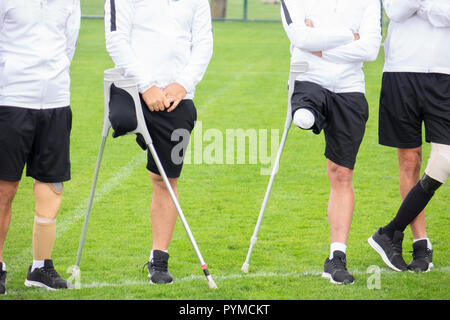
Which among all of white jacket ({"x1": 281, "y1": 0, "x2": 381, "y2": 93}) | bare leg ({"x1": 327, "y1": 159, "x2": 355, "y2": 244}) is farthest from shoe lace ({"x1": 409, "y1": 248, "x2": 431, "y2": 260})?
white jacket ({"x1": 281, "y1": 0, "x2": 381, "y2": 93})

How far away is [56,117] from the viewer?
15.1ft

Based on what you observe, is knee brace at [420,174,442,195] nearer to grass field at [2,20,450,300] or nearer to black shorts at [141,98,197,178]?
grass field at [2,20,450,300]

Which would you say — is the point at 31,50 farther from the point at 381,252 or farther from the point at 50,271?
the point at 381,252

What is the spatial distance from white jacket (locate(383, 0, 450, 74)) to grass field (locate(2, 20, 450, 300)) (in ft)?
4.61

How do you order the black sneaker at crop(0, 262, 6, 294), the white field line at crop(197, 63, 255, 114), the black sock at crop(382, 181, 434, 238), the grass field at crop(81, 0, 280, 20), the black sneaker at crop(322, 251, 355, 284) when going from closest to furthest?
the black sneaker at crop(0, 262, 6, 294)
the black sneaker at crop(322, 251, 355, 284)
the black sock at crop(382, 181, 434, 238)
the white field line at crop(197, 63, 255, 114)
the grass field at crop(81, 0, 280, 20)

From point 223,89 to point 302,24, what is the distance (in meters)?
8.75

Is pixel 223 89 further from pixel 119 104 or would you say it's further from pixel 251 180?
pixel 119 104

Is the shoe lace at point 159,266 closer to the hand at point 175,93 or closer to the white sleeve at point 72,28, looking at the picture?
the hand at point 175,93

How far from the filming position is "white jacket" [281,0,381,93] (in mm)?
4820

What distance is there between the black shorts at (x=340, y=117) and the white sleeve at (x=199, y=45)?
0.65 meters

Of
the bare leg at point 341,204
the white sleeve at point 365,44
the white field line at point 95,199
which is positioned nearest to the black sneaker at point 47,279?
the white field line at point 95,199

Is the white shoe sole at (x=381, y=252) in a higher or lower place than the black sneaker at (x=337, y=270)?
lower

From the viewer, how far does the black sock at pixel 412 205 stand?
511cm
